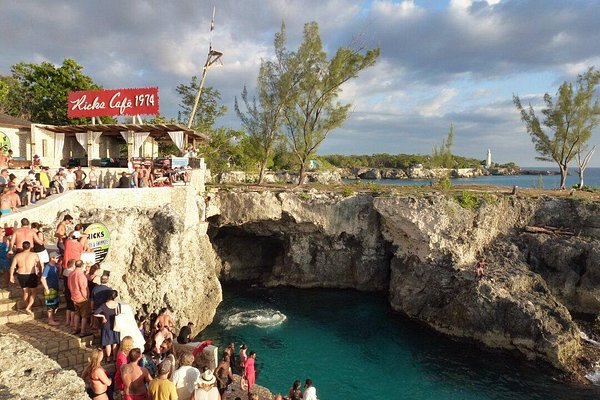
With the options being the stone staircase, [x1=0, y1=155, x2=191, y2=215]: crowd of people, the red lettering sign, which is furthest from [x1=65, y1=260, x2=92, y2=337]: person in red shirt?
the red lettering sign

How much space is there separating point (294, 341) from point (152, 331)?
36.8ft

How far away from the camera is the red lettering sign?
22.4 meters

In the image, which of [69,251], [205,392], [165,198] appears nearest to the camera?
[205,392]

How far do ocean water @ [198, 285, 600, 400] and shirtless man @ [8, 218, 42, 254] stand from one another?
10.9m

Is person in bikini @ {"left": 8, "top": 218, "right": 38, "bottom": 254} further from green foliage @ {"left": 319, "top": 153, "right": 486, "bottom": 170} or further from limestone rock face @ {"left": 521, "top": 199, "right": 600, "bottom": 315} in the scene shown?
green foliage @ {"left": 319, "top": 153, "right": 486, "bottom": 170}

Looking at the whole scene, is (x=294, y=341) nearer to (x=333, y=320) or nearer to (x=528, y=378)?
(x=333, y=320)

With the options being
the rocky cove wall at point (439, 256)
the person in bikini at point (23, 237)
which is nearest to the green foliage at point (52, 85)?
the rocky cove wall at point (439, 256)

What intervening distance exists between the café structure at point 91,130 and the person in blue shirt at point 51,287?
1288 cm

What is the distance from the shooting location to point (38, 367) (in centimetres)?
593

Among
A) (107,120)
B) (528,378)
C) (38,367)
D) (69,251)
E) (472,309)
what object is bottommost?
(528,378)

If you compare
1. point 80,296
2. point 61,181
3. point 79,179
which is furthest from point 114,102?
point 80,296

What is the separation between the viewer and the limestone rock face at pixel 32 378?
525 centimetres

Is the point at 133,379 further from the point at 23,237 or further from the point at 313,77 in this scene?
the point at 313,77

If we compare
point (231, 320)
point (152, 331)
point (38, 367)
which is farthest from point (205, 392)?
point (231, 320)
